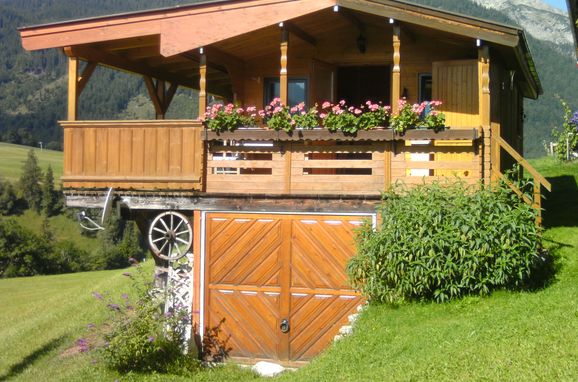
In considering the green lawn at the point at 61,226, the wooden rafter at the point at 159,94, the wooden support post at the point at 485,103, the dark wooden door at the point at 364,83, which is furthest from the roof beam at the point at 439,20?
the green lawn at the point at 61,226

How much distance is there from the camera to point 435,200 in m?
13.4

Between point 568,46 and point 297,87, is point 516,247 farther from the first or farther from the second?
point 568,46

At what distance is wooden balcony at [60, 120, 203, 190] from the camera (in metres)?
15.4

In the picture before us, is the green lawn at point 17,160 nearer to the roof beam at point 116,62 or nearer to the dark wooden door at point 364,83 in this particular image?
the roof beam at point 116,62

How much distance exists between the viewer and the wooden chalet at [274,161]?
14.5 meters

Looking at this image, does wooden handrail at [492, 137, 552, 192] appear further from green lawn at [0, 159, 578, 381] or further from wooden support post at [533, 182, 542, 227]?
green lawn at [0, 159, 578, 381]

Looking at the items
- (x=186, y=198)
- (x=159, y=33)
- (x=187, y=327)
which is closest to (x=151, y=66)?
(x=159, y=33)

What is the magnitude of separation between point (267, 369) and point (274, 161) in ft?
12.3

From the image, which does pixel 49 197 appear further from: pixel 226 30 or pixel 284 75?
pixel 284 75

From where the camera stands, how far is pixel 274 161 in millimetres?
15125

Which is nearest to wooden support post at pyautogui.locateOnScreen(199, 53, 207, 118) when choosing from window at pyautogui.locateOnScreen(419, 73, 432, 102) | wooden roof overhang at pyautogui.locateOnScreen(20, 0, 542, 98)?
wooden roof overhang at pyautogui.locateOnScreen(20, 0, 542, 98)

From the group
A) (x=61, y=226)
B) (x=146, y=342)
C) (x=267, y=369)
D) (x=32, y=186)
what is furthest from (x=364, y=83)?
(x=32, y=186)

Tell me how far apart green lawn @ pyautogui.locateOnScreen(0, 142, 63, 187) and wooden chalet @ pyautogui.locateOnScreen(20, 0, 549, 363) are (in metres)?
129

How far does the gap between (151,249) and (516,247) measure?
696cm
